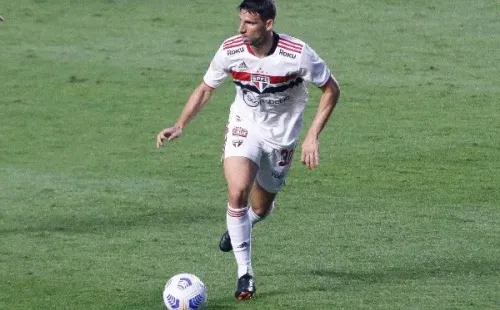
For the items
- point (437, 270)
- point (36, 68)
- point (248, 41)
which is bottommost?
point (36, 68)

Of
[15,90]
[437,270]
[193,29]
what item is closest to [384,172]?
[437,270]

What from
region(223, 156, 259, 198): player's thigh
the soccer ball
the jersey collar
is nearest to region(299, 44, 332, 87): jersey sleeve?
the jersey collar

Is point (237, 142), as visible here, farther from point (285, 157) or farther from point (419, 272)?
point (419, 272)

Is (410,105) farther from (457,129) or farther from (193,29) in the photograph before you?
(193,29)

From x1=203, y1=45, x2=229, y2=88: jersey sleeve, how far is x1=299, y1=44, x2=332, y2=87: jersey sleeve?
528 millimetres

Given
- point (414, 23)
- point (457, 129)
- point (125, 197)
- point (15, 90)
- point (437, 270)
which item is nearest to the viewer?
point (437, 270)

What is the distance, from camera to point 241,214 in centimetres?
909

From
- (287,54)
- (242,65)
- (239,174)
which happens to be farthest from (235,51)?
(239,174)

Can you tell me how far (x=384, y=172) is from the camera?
12.7m

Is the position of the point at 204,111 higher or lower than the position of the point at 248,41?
lower

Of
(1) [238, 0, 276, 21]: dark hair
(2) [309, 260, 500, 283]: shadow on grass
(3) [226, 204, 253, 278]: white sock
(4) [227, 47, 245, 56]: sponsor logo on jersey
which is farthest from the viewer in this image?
(2) [309, 260, 500, 283]: shadow on grass

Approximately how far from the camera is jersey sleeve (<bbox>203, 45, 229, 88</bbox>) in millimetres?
9227

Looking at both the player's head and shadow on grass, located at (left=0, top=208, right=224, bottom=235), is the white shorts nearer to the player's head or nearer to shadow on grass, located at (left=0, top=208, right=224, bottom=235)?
the player's head

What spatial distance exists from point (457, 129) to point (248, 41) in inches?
222
